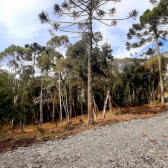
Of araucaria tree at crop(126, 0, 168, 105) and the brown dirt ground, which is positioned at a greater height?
araucaria tree at crop(126, 0, 168, 105)

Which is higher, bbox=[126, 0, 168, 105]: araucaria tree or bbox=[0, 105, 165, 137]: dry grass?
bbox=[126, 0, 168, 105]: araucaria tree

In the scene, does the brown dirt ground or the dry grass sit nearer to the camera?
the brown dirt ground

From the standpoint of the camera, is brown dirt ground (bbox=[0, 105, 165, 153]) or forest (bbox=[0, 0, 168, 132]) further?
forest (bbox=[0, 0, 168, 132])

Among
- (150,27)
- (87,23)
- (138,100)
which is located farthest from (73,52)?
(138,100)

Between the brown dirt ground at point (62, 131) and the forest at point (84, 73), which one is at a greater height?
the forest at point (84, 73)

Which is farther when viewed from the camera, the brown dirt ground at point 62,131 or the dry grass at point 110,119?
the dry grass at point 110,119

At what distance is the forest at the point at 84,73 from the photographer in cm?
880

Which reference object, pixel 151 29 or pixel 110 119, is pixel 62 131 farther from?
pixel 151 29

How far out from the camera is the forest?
28.9 feet

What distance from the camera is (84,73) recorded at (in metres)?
13.2

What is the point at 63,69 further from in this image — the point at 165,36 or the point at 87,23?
the point at 165,36

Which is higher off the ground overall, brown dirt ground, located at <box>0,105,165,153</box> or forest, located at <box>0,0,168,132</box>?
forest, located at <box>0,0,168,132</box>

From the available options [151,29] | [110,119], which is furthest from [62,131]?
[151,29]

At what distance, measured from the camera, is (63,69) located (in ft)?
48.3
